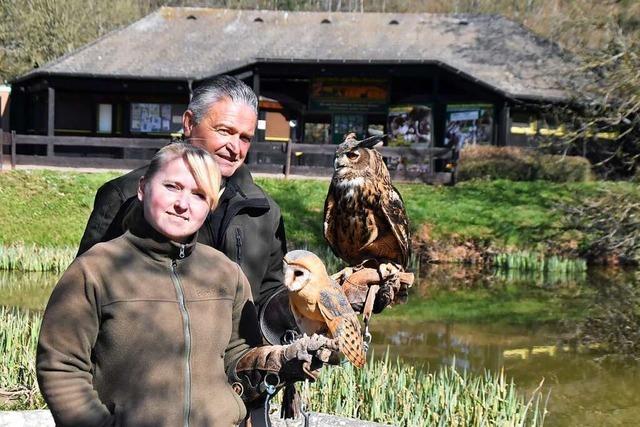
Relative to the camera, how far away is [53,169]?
22.3 m

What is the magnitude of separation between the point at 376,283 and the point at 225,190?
27.7 inches

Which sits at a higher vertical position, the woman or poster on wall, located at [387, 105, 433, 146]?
poster on wall, located at [387, 105, 433, 146]

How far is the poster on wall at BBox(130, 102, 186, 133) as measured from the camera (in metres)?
28.4

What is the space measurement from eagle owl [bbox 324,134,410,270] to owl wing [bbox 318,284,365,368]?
0.89 m

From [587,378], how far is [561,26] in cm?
1063

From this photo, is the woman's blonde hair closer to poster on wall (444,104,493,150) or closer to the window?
poster on wall (444,104,493,150)

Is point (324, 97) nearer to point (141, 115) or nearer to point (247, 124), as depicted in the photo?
point (141, 115)

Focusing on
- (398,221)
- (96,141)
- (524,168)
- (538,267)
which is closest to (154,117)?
(96,141)

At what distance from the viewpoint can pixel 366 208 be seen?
3.49m

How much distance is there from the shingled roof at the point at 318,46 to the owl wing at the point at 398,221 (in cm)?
2167

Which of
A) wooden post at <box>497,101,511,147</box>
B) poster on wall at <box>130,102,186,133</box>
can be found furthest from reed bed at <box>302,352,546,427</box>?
poster on wall at <box>130,102,186,133</box>

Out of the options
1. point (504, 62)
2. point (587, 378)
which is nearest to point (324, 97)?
point (504, 62)

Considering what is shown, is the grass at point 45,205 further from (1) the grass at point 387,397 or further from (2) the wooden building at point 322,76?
(1) the grass at point 387,397

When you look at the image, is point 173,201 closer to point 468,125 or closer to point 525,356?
point 525,356
